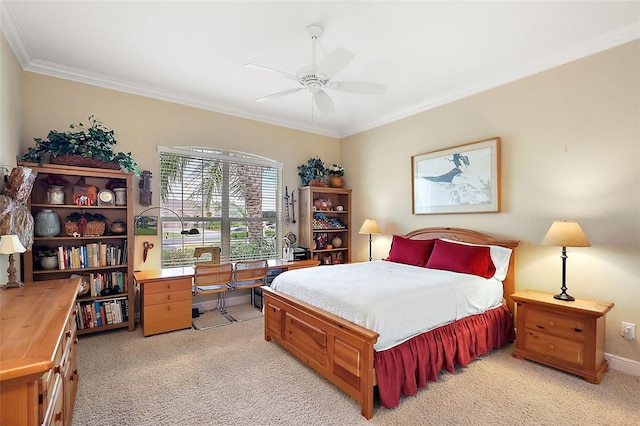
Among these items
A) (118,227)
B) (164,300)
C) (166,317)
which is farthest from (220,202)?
(166,317)

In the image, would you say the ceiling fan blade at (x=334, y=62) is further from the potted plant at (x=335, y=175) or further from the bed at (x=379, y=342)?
the potted plant at (x=335, y=175)

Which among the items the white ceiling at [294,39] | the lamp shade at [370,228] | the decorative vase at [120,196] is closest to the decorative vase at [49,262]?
the decorative vase at [120,196]

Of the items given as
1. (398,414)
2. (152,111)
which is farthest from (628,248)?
(152,111)

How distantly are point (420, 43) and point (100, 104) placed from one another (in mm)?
3593

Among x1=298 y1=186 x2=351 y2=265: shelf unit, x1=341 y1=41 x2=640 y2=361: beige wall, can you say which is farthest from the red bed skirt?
x1=298 y1=186 x2=351 y2=265: shelf unit

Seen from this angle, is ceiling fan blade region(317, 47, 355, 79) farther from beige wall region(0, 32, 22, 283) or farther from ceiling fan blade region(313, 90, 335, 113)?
beige wall region(0, 32, 22, 283)

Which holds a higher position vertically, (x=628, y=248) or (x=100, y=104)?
(x=100, y=104)

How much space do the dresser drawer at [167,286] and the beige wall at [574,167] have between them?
3280 mm

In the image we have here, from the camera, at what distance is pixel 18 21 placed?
2.55m

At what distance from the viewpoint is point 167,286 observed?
11.3 feet

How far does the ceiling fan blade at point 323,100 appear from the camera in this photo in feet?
9.31

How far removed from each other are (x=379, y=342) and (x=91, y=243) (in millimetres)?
3307

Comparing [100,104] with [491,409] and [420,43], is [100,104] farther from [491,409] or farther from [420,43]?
[491,409]

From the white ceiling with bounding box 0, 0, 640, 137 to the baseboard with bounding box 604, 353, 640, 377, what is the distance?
2.74 m
